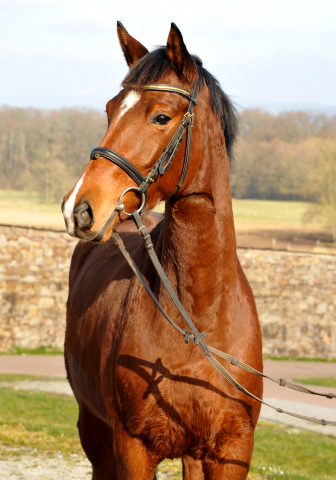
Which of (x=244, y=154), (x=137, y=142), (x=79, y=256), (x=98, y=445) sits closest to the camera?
(x=137, y=142)

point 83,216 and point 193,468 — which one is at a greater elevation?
point 83,216

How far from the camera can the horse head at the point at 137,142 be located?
91.8 inches

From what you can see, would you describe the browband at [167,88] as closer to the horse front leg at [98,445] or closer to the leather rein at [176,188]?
the leather rein at [176,188]

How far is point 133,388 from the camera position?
2797mm

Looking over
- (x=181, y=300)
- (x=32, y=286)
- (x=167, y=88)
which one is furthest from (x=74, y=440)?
(x=32, y=286)

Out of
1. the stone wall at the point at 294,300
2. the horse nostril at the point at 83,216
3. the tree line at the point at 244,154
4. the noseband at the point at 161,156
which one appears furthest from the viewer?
the tree line at the point at 244,154

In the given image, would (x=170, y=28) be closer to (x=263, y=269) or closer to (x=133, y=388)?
(x=133, y=388)

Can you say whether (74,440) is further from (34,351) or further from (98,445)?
(34,351)

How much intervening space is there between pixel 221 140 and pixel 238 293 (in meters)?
0.80

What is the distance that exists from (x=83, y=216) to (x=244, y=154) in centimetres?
5127

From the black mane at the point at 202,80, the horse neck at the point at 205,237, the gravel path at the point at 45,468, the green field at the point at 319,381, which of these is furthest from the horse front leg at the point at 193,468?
the green field at the point at 319,381

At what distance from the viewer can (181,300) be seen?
2.82 meters

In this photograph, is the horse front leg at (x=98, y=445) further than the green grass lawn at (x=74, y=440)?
No

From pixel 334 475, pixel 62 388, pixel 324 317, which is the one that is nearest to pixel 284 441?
pixel 334 475
